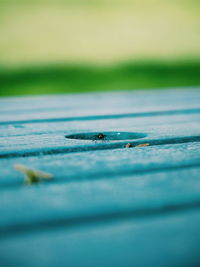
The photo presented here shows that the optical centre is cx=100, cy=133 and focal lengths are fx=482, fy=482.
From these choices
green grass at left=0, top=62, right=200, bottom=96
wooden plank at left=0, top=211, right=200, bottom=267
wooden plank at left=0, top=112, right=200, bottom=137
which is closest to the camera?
wooden plank at left=0, top=211, right=200, bottom=267

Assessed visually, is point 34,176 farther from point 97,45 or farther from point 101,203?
point 97,45

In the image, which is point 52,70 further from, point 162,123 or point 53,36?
point 162,123

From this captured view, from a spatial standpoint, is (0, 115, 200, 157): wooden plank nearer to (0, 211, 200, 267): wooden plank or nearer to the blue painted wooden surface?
the blue painted wooden surface

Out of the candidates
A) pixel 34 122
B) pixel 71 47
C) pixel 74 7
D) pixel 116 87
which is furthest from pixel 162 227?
pixel 74 7

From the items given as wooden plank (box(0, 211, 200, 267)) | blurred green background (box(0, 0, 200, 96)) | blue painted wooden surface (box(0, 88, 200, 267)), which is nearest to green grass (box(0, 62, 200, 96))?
blurred green background (box(0, 0, 200, 96))

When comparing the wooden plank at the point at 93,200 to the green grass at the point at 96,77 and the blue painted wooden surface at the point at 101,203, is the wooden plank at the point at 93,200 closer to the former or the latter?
the blue painted wooden surface at the point at 101,203

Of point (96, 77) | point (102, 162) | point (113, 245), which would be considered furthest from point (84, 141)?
point (96, 77)
